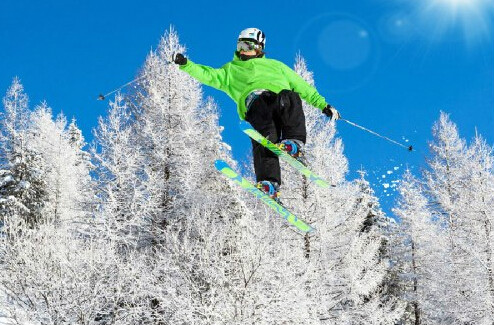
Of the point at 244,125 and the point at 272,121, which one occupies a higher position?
the point at 272,121

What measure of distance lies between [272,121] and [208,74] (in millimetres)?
967

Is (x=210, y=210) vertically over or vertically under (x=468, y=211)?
under

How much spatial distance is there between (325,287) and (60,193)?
13.8 meters

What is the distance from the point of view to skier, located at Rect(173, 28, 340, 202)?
5.43 metres

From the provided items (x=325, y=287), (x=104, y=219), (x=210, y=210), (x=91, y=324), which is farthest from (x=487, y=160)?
(x=91, y=324)

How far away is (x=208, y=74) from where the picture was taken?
5.70 metres

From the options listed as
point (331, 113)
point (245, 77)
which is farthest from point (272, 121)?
Answer: point (331, 113)

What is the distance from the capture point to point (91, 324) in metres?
A: 12.3

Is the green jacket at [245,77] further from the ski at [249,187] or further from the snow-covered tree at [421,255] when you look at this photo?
the snow-covered tree at [421,255]

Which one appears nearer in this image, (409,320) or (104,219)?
(104,219)

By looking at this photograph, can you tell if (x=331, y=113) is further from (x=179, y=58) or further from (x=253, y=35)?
(x=179, y=58)

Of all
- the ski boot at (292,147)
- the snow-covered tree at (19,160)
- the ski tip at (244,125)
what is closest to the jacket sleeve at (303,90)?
the ski boot at (292,147)

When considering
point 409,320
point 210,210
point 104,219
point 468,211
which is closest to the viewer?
point 104,219

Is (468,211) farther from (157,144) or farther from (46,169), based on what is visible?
(46,169)
